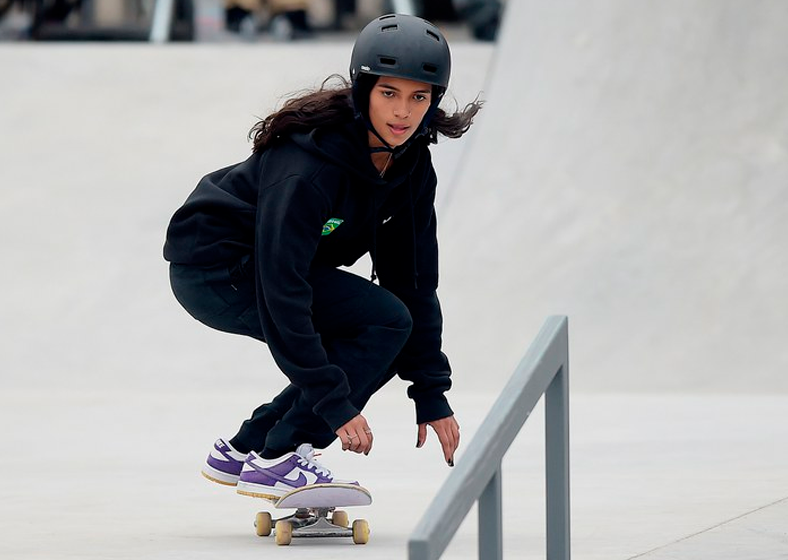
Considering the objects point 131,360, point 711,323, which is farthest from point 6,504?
point 711,323

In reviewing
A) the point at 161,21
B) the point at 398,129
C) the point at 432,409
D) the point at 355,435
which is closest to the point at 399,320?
the point at 432,409

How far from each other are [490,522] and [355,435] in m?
1.06

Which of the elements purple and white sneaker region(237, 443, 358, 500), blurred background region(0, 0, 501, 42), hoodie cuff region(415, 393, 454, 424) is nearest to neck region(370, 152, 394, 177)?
hoodie cuff region(415, 393, 454, 424)

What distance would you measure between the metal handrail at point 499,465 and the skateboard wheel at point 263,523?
1.25 m

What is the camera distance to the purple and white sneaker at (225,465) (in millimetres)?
4312

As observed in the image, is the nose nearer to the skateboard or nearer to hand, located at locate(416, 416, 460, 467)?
hand, located at locate(416, 416, 460, 467)

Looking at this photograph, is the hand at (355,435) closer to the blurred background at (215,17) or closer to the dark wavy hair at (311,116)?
the dark wavy hair at (311,116)

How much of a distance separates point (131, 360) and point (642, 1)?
4.99 m

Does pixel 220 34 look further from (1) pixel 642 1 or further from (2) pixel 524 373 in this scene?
(2) pixel 524 373

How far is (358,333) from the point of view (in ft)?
13.5

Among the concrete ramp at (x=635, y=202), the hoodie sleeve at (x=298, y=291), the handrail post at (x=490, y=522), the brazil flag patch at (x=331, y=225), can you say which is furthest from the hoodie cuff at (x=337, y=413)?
the concrete ramp at (x=635, y=202)

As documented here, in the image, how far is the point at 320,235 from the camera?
12.8 ft

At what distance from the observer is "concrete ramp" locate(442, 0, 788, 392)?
875 centimetres

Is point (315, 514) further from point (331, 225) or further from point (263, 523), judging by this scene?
point (331, 225)
